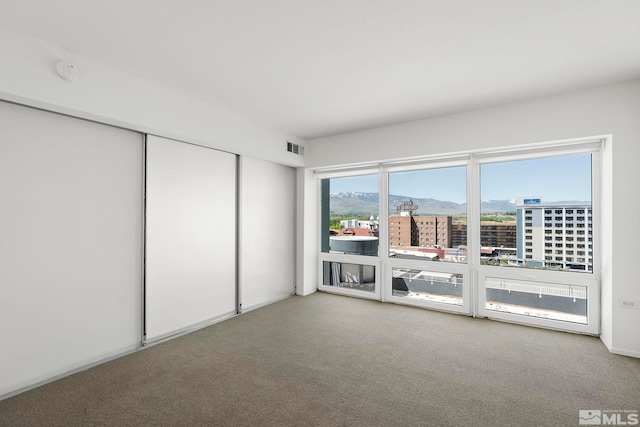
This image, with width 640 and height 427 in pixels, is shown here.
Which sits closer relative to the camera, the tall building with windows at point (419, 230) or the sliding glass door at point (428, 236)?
the sliding glass door at point (428, 236)

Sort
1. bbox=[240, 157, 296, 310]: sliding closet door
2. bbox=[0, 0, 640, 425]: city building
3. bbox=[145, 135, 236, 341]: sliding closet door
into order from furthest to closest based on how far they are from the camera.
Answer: bbox=[240, 157, 296, 310]: sliding closet door < bbox=[145, 135, 236, 341]: sliding closet door < bbox=[0, 0, 640, 425]: city building

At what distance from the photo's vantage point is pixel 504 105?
367 cm

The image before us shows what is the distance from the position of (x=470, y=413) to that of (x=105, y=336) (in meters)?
3.24

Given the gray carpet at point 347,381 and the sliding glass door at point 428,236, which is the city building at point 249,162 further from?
the sliding glass door at point 428,236

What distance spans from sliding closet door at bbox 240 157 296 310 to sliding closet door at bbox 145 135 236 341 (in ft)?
0.75

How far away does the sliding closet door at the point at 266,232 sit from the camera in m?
4.47

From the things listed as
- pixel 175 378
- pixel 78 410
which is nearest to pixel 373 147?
pixel 175 378

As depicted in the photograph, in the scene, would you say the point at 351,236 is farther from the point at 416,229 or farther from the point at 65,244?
the point at 65,244

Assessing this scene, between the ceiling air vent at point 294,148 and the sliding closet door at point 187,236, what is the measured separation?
107 centimetres

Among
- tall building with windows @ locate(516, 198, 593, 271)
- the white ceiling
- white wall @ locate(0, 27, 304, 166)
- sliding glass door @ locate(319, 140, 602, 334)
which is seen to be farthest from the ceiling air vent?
tall building with windows @ locate(516, 198, 593, 271)

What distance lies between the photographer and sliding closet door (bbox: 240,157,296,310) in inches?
176

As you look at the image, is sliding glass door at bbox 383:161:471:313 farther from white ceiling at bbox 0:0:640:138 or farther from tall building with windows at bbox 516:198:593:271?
white ceiling at bbox 0:0:640:138

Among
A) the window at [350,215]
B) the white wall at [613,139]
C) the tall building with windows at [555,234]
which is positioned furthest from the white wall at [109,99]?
the tall building with windows at [555,234]

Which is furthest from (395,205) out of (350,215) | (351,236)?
(351,236)
